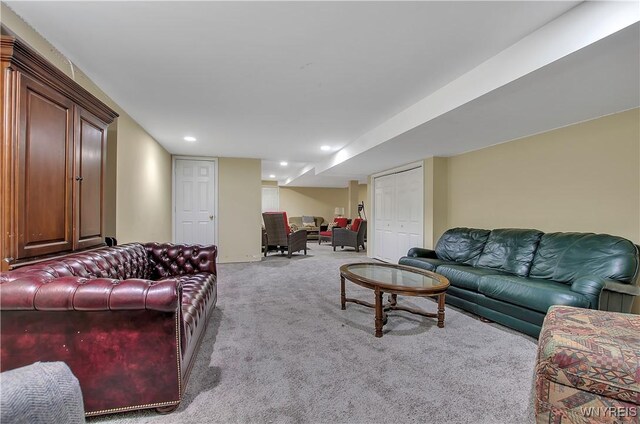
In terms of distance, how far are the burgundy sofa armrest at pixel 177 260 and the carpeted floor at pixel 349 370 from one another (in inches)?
21.5

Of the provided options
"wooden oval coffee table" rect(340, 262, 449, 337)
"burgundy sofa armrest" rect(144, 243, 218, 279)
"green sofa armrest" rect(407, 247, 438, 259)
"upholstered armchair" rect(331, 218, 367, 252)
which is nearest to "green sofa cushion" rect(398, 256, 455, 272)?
"green sofa armrest" rect(407, 247, 438, 259)

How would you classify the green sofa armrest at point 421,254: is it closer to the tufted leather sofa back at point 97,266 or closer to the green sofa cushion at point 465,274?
the green sofa cushion at point 465,274

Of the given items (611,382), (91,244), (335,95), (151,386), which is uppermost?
(335,95)

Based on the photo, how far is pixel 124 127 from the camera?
3271 millimetres

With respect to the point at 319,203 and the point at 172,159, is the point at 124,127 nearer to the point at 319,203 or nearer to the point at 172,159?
the point at 172,159

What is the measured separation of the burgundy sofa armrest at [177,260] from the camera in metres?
2.93

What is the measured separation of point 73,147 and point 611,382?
10.4ft

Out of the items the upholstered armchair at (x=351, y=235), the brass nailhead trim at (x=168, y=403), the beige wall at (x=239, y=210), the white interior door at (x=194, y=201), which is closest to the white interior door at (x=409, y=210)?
the upholstered armchair at (x=351, y=235)

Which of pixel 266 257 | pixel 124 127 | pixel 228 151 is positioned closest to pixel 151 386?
pixel 124 127

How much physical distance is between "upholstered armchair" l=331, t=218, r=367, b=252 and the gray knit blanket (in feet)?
23.4

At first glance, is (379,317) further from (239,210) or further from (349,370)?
(239,210)

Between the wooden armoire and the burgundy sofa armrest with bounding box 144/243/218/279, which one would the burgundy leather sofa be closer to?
the wooden armoire

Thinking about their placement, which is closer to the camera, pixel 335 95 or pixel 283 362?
pixel 283 362

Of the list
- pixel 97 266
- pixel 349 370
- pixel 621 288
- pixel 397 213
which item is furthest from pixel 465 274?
pixel 97 266
